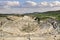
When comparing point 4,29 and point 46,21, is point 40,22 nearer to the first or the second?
point 46,21

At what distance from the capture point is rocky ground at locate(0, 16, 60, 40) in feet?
34.8

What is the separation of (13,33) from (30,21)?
1.34m

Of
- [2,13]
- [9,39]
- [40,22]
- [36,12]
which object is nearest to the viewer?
[9,39]

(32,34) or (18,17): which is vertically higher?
(18,17)

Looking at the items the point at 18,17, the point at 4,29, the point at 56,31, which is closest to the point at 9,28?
the point at 4,29

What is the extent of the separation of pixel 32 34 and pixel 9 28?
1.51 meters

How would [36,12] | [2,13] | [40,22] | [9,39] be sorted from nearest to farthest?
[9,39]
[40,22]
[2,13]
[36,12]

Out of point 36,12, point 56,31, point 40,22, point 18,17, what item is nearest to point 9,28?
point 18,17

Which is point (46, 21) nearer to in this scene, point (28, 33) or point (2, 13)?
point (28, 33)

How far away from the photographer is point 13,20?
36.4ft

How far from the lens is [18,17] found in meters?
11.3

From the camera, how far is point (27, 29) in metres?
10.7

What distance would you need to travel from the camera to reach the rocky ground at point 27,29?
1061 cm

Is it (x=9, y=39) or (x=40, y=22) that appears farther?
(x=40, y=22)
